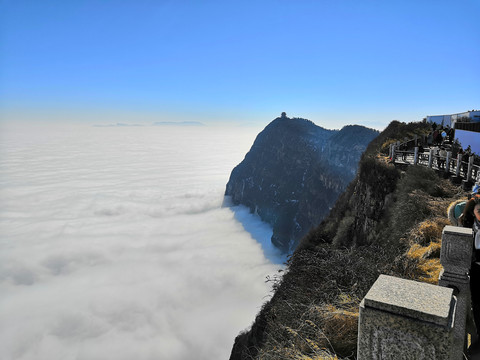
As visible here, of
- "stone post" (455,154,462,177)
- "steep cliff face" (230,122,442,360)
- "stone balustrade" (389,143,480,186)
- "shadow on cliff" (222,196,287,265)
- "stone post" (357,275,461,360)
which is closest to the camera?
"stone post" (357,275,461,360)

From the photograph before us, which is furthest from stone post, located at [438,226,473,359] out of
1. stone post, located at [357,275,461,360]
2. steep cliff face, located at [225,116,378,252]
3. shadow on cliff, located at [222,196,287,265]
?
shadow on cliff, located at [222,196,287,265]

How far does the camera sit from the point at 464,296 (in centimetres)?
374

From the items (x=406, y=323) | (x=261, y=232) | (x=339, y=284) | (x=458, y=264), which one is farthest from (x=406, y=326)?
(x=261, y=232)

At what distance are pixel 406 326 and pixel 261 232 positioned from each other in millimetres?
167384

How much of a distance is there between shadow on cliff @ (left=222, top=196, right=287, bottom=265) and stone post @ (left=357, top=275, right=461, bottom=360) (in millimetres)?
128154

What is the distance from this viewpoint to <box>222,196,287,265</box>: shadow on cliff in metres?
141

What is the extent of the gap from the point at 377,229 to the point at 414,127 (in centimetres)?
1966

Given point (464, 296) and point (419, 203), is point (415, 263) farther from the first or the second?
point (419, 203)

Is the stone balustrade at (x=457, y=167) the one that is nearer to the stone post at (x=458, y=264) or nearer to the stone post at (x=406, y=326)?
the stone post at (x=458, y=264)

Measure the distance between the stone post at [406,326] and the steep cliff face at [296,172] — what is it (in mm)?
102830

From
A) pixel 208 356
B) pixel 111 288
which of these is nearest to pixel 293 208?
pixel 208 356

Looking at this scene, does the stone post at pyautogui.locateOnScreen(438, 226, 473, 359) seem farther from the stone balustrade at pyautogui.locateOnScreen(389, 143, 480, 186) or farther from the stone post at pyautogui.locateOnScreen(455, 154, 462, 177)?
the stone post at pyautogui.locateOnScreen(455, 154, 462, 177)

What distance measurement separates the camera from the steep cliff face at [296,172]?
114494 millimetres

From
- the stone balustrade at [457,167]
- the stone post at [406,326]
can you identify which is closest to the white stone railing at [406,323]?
the stone post at [406,326]
